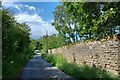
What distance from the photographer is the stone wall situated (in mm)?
12254

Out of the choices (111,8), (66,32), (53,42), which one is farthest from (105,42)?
→ (53,42)

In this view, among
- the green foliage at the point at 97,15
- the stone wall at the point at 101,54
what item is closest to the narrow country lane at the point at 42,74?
the stone wall at the point at 101,54

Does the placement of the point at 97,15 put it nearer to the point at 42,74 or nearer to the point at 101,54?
the point at 101,54

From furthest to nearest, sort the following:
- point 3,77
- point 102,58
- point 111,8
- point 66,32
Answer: point 66,32 → point 102,58 → point 3,77 → point 111,8

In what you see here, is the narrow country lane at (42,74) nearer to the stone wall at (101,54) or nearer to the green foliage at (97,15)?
the stone wall at (101,54)

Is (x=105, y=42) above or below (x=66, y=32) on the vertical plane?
below

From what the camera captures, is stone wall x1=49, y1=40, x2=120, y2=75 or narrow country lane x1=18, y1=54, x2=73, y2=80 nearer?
stone wall x1=49, y1=40, x2=120, y2=75

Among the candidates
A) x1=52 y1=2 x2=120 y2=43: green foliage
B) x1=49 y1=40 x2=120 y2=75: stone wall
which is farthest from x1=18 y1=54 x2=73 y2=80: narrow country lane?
x1=52 y1=2 x2=120 y2=43: green foliage

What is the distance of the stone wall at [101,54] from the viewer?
12.3 m

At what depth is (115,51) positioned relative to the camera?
12.2 metres

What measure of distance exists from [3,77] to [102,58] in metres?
4.73

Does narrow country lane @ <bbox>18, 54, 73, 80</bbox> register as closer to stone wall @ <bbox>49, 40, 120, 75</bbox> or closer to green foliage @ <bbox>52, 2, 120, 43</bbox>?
stone wall @ <bbox>49, 40, 120, 75</bbox>

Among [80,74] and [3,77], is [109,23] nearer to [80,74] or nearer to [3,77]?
[80,74]

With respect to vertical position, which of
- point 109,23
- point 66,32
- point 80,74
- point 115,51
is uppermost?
point 66,32
